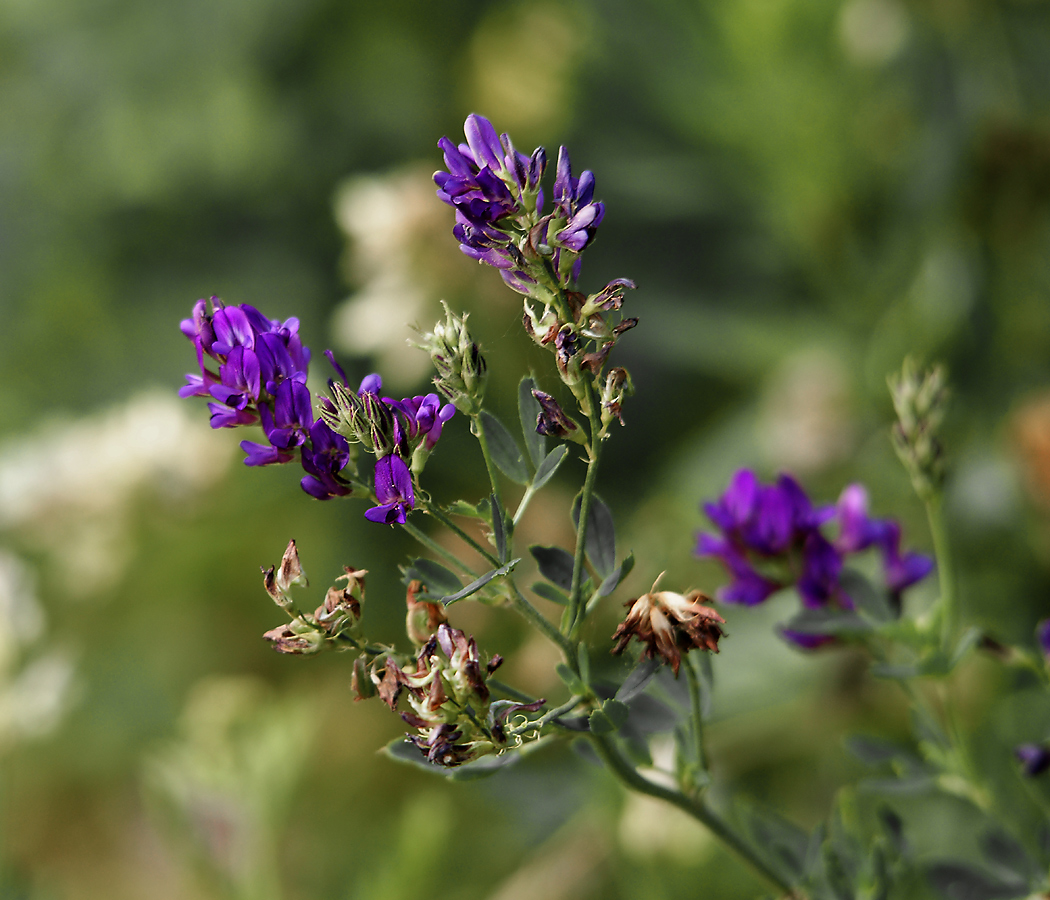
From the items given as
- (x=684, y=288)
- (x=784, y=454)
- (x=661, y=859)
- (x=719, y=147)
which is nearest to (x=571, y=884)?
(x=661, y=859)

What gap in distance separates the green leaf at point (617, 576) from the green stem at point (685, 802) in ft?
0.15

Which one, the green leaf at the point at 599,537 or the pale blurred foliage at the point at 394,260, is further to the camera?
the pale blurred foliage at the point at 394,260

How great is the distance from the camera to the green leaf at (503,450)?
1.11ft

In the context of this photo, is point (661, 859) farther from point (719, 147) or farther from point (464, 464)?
point (719, 147)

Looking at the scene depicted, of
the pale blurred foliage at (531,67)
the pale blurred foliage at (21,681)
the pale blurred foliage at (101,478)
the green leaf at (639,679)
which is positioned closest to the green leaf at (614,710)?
the green leaf at (639,679)

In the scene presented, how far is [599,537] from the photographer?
35 cm

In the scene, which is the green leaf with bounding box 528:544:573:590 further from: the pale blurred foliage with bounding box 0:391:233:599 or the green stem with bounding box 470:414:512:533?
the pale blurred foliage with bounding box 0:391:233:599

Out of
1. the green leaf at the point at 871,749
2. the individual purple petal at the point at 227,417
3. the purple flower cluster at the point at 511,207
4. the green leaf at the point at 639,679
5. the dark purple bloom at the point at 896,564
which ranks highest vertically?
the purple flower cluster at the point at 511,207

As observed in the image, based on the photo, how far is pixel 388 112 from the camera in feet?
4.51

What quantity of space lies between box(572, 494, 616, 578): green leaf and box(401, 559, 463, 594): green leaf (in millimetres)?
45

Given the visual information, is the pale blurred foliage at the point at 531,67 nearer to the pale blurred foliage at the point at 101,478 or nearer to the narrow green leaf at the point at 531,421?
the pale blurred foliage at the point at 101,478

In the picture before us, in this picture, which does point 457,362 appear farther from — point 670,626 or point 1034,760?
point 1034,760

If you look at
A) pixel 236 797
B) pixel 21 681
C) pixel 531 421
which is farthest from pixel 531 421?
pixel 21 681

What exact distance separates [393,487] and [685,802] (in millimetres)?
144
